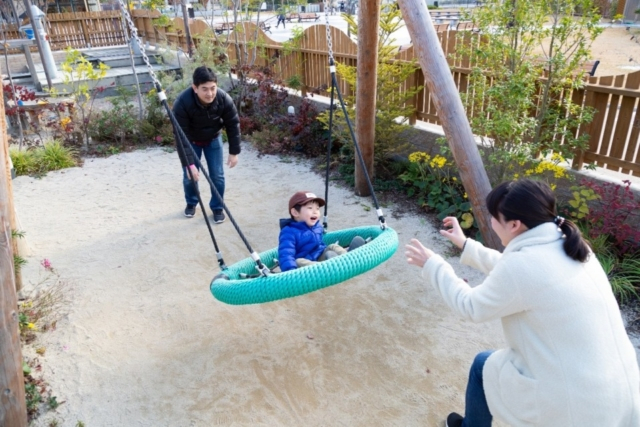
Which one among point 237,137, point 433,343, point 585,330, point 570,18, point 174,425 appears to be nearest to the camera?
point 585,330

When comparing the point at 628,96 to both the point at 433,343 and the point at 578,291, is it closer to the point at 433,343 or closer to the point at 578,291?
the point at 433,343

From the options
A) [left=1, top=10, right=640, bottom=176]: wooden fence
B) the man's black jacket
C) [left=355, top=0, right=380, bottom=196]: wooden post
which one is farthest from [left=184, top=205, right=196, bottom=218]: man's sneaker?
[left=1, top=10, right=640, bottom=176]: wooden fence

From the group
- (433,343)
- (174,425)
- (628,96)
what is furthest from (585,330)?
(628,96)

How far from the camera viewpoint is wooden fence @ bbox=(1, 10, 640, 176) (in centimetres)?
401

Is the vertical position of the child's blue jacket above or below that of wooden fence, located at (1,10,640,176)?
below

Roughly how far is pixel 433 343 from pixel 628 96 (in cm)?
272

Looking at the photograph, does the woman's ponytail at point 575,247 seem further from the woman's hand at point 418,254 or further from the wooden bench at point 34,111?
the wooden bench at point 34,111

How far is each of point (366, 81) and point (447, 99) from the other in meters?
1.46

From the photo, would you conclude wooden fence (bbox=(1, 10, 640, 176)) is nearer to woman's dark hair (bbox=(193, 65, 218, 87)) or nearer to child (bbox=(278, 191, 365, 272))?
woman's dark hair (bbox=(193, 65, 218, 87))

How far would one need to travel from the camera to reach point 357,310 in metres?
3.43

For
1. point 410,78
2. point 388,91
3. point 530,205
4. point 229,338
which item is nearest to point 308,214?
point 229,338

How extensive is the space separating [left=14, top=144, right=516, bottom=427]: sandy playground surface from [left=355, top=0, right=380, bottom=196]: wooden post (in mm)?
660

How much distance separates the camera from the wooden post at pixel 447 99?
11.6 feet

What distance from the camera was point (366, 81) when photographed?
486cm
